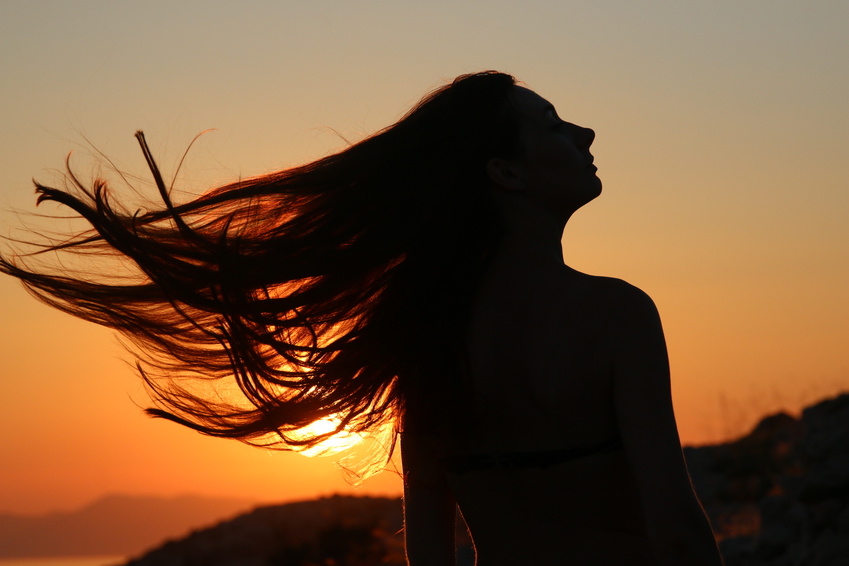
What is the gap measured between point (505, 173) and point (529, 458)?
85 cm

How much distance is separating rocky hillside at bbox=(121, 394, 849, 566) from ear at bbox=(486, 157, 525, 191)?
22.5ft

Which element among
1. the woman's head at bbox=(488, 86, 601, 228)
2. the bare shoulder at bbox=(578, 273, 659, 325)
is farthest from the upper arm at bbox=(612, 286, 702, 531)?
the woman's head at bbox=(488, 86, 601, 228)

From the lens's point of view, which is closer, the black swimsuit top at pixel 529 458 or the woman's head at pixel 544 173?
the black swimsuit top at pixel 529 458

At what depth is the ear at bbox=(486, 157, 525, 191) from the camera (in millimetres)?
2832

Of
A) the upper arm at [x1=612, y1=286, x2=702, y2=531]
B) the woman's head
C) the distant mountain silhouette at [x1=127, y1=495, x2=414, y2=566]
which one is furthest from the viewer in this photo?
the distant mountain silhouette at [x1=127, y1=495, x2=414, y2=566]

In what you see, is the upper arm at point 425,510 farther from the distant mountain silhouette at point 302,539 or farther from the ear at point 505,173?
the distant mountain silhouette at point 302,539

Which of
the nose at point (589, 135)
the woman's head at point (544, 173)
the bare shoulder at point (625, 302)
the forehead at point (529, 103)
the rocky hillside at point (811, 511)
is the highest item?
the forehead at point (529, 103)

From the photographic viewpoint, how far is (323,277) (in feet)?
10.4

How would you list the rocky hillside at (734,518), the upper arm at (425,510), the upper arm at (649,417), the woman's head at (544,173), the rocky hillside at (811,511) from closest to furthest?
the upper arm at (649,417) → the woman's head at (544,173) → the upper arm at (425,510) → the rocky hillside at (811,511) → the rocky hillside at (734,518)

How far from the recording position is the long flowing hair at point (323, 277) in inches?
113

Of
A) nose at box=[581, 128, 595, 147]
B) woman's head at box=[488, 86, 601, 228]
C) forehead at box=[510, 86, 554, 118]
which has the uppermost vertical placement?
forehead at box=[510, 86, 554, 118]

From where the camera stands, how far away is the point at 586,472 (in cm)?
249

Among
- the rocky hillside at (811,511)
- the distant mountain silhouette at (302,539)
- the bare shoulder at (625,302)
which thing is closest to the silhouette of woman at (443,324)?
the bare shoulder at (625,302)

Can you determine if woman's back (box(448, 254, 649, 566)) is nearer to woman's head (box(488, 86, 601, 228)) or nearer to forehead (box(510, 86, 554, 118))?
woman's head (box(488, 86, 601, 228))
